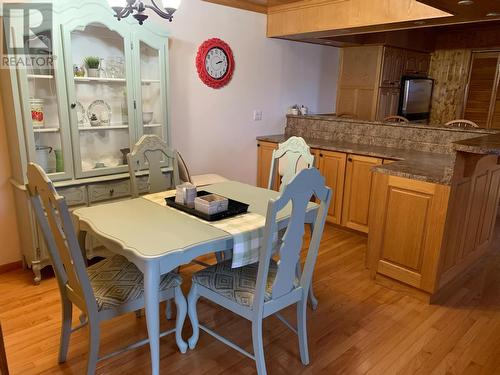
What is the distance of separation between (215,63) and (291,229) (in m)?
2.60

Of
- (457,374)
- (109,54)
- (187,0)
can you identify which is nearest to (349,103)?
(187,0)

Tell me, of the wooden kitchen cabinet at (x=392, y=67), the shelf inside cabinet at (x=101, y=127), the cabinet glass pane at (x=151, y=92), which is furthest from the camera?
the wooden kitchen cabinet at (x=392, y=67)

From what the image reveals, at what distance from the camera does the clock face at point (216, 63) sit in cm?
371

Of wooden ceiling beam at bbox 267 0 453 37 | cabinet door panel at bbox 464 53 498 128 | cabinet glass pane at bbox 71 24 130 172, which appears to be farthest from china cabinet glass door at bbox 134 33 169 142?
cabinet door panel at bbox 464 53 498 128

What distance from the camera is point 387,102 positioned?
5.32 meters

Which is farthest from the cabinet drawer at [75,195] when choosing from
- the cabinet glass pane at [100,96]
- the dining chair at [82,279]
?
the dining chair at [82,279]

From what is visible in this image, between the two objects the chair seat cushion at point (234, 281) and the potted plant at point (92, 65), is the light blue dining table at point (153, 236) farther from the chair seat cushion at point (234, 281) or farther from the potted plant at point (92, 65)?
the potted plant at point (92, 65)

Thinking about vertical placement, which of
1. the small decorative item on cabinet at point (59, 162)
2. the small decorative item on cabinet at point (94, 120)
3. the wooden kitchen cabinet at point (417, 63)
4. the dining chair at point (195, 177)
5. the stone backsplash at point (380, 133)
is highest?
the wooden kitchen cabinet at point (417, 63)

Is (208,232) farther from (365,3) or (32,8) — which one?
(365,3)

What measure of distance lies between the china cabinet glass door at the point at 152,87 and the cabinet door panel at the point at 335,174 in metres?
1.58

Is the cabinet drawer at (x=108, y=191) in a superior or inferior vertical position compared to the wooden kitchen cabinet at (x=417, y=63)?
inferior

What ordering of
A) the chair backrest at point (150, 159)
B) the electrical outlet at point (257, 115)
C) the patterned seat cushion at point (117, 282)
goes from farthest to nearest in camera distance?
the electrical outlet at point (257, 115) → the chair backrest at point (150, 159) → the patterned seat cushion at point (117, 282)

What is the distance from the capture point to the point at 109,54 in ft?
9.43

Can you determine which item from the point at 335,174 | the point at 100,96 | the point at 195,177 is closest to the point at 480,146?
the point at 335,174
